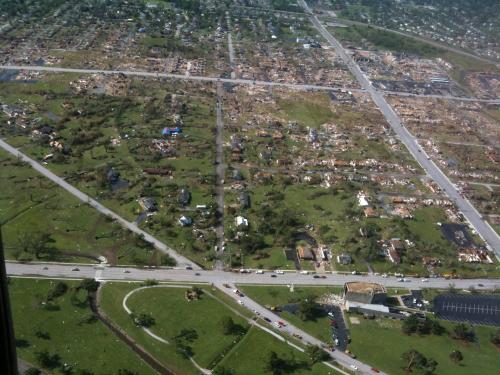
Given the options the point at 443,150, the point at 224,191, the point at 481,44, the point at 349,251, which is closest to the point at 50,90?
the point at 224,191

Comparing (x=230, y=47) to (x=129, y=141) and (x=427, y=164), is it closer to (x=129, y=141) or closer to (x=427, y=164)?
(x=129, y=141)

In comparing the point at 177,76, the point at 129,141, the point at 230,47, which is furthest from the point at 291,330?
the point at 230,47

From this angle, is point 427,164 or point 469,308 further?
point 427,164

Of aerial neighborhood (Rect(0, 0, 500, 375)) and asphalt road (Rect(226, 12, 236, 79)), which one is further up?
asphalt road (Rect(226, 12, 236, 79))

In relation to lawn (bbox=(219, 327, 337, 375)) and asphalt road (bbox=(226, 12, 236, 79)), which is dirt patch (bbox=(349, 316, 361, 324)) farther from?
asphalt road (bbox=(226, 12, 236, 79))

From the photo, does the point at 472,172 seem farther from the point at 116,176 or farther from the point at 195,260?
the point at 116,176

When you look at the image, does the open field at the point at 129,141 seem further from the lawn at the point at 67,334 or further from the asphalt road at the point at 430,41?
the asphalt road at the point at 430,41

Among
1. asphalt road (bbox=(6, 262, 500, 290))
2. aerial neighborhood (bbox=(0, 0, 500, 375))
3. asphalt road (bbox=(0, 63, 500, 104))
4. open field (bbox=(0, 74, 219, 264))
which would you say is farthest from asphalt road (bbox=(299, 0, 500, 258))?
open field (bbox=(0, 74, 219, 264))

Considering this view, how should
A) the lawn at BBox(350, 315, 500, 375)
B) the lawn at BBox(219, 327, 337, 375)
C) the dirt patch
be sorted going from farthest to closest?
the dirt patch < the lawn at BBox(350, 315, 500, 375) < the lawn at BBox(219, 327, 337, 375)
